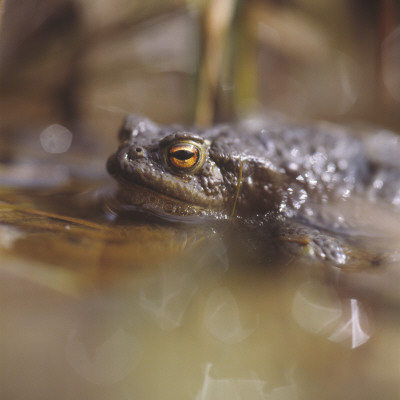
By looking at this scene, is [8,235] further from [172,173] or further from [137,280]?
[172,173]

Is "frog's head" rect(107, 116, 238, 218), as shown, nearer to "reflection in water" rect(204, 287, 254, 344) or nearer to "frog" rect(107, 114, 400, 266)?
"frog" rect(107, 114, 400, 266)

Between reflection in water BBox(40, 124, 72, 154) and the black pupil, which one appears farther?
reflection in water BBox(40, 124, 72, 154)

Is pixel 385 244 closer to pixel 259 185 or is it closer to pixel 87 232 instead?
pixel 259 185

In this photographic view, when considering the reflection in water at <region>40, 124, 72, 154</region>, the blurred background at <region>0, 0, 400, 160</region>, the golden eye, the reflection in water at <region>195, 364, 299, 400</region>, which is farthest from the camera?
the blurred background at <region>0, 0, 400, 160</region>

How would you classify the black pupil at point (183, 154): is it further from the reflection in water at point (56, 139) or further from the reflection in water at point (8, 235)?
the reflection in water at point (56, 139)

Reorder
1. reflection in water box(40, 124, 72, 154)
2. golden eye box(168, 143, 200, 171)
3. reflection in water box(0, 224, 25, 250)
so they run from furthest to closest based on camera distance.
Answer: reflection in water box(40, 124, 72, 154), golden eye box(168, 143, 200, 171), reflection in water box(0, 224, 25, 250)

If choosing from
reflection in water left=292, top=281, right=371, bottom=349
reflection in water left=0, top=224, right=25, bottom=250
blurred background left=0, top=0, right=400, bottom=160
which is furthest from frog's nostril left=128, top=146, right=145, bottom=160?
blurred background left=0, top=0, right=400, bottom=160

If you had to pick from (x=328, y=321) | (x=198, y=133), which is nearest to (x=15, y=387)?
(x=328, y=321)

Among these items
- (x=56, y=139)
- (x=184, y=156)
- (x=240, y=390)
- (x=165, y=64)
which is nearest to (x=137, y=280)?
(x=240, y=390)
